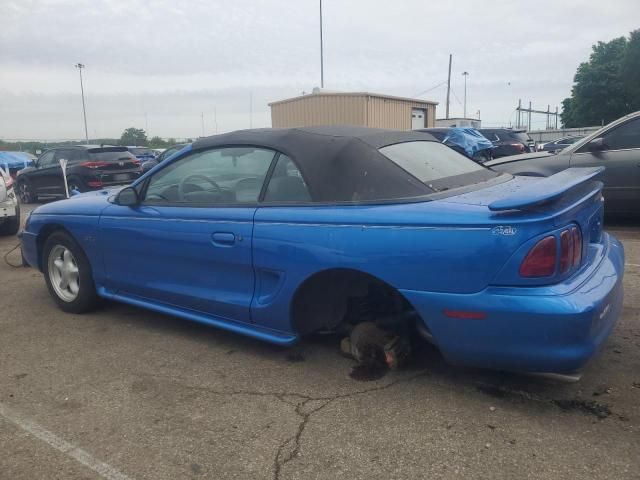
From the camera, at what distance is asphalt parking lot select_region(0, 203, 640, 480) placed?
242 centimetres

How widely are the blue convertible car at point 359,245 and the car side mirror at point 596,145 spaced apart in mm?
A: 4141

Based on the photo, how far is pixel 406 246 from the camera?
2.76m

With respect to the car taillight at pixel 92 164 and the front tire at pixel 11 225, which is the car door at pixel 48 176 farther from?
the front tire at pixel 11 225

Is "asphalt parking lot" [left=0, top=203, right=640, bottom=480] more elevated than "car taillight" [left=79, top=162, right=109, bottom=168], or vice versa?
"car taillight" [left=79, top=162, right=109, bottom=168]

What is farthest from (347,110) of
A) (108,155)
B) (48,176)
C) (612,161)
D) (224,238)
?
(224,238)

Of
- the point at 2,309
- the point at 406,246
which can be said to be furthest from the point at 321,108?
the point at 406,246

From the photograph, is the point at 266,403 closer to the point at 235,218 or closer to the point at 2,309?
the point at 235,218

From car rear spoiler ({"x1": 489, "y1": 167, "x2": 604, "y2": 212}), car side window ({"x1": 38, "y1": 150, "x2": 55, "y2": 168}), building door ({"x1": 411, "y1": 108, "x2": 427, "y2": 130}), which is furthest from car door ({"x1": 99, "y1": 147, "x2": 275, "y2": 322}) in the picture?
building door ({"x1": 411, "y1": 108, "x2": 427, "y2": 130})

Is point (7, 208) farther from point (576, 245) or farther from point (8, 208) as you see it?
point (576, 245)

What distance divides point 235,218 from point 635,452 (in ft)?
7.66

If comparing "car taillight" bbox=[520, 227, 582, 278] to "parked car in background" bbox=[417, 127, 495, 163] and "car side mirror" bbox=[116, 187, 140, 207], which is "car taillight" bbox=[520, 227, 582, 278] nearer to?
"car side mirror" bbox=[116, 187, 140, 207]

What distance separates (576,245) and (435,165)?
3.42 ft

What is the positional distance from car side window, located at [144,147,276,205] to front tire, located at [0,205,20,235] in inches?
233

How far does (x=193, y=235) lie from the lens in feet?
11.7
